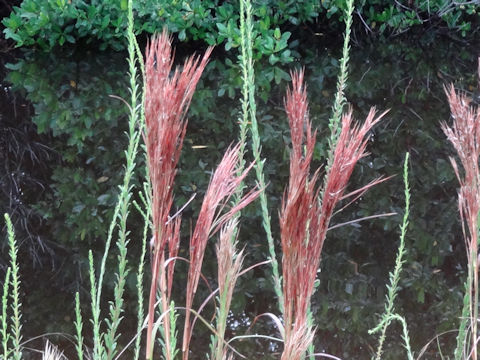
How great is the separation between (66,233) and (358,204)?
5.16 ft

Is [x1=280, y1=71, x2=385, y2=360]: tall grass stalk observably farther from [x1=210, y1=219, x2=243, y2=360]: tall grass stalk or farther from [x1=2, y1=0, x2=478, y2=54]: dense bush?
[x1=2, y1=0, x2=478, y2=54]: dense bush

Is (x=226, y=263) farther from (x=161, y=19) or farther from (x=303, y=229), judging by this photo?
(x=161, y=19)

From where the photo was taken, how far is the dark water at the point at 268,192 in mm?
2916

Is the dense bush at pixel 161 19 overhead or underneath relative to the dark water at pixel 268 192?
overhead

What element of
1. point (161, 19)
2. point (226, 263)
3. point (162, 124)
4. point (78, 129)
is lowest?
point (78, 129)

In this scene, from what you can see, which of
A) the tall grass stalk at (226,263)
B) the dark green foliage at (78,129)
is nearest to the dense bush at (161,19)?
the dark green foliage at (78,129)

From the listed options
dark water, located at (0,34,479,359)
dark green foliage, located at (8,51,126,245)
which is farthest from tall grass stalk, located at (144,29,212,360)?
dark green foliage, located at (8,51,126,245)

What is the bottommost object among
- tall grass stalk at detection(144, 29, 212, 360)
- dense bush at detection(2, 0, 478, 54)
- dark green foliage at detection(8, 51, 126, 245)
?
dark green foliage at detection(8, 51, 126, 245)

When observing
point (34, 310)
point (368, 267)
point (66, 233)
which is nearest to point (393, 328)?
point (368, 267)

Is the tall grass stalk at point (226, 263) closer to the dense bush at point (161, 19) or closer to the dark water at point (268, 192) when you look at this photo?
the dark water at point (268, 192)

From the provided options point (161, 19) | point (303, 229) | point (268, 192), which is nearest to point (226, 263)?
point (303, 229)

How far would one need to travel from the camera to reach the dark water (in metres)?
2.92

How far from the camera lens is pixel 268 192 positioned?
14.4 feet

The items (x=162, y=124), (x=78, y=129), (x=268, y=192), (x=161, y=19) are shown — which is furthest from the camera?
(x=161, y=19)
